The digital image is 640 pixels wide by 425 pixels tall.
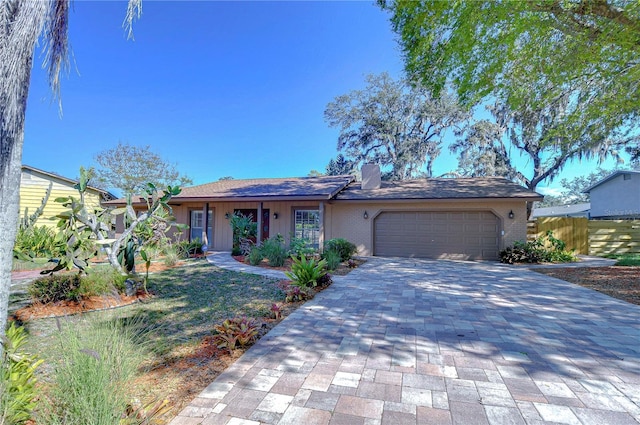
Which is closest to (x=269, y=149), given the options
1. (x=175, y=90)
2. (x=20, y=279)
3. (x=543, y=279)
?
(x=175, y=90)

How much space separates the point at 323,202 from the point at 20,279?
9374 millimetres

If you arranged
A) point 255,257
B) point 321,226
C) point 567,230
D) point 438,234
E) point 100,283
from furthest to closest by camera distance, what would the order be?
point 567,230 < point 321,226 < point 438,234 < point 255,257 < point 100,283

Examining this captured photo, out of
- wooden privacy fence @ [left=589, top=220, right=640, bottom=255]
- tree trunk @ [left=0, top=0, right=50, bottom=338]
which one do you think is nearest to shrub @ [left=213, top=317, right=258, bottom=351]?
tree trunk @ [left=0, top=0, right=50, bottom=338]

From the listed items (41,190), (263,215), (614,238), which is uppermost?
(41,190)

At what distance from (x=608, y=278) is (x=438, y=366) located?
297 inches

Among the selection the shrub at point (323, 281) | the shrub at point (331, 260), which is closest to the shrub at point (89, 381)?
the shrub at point (323, 281)

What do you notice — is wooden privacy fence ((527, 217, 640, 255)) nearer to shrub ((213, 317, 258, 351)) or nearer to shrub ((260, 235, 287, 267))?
shrub ((260, 235, 287, 267))

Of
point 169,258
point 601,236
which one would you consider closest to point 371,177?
point 169,258

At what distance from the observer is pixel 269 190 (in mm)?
13594

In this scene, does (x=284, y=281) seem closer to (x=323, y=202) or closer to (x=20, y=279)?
(x=323, y=202)

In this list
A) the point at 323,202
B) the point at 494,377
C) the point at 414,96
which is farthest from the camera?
the point at 414,96

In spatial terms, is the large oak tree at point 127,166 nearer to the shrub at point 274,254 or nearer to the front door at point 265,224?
the front door at point 265,224

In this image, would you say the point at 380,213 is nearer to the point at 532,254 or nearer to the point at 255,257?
the point at 532,254

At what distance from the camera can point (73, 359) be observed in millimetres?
1915
